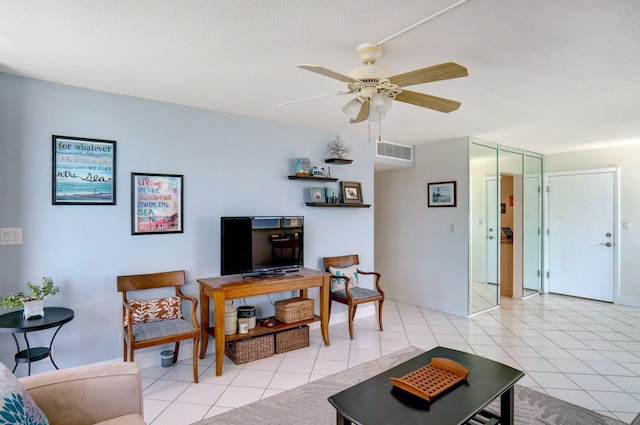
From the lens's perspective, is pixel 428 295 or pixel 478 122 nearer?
pixel 478 122

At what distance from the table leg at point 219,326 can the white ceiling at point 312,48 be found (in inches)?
67.4

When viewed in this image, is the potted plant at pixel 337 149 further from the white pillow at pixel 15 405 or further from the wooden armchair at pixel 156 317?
the white pillow at pixel 15 405

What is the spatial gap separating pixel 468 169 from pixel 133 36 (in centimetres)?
399

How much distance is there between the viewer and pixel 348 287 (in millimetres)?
3990

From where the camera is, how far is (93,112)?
2910 millimetres

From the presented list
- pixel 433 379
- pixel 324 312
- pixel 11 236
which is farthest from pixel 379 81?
pixel 11 236

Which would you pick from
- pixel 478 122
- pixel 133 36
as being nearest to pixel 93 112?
pixel 133 36

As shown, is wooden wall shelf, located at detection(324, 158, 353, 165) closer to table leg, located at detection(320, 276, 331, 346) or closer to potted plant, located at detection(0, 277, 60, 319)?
table leg, located at detection(320, 276, 331, 346)

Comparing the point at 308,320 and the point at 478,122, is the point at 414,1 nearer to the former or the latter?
the point at 478,122

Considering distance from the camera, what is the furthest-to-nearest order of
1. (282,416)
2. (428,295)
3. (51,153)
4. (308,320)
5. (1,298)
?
(428,295) → (308,320) → (51,153) → (1,298) → (282,416)

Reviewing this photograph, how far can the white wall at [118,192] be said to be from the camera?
104 inches

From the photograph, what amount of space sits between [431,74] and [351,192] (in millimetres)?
2693

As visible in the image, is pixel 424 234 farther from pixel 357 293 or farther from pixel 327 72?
pixel 327 72

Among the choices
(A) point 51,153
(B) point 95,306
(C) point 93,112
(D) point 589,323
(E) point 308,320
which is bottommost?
(D) point 589,323
